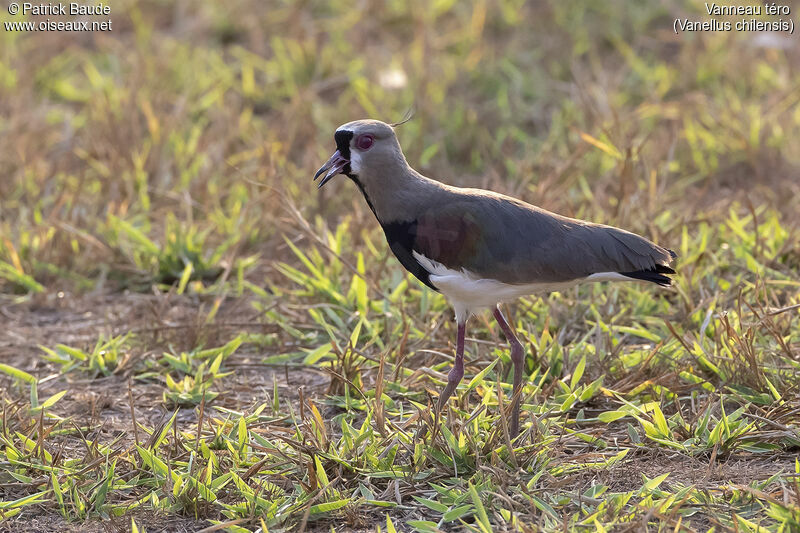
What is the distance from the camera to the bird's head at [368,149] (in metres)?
3.60

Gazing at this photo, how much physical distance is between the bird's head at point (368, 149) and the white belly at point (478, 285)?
340 millimetres

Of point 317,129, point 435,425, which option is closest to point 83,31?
point 317,129

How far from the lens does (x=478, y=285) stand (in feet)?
11.4

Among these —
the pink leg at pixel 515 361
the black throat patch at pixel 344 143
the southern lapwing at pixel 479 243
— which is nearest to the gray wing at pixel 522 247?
the southern lapwing at pixel 479 243

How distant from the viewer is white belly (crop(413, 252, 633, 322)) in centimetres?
346

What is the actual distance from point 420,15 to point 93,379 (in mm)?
4299

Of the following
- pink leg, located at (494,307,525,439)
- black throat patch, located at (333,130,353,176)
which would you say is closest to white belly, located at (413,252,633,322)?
pink leg, located at (494,307,525,439)

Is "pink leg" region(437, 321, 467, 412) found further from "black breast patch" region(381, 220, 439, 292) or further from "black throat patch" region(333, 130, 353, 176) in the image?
"black throat patch" region(333, 130, 353, 176)

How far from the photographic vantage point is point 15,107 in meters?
6.76

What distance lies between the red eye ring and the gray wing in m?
0.32

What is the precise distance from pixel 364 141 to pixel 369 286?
4.16 feet

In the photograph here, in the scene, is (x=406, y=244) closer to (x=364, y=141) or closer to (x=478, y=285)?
(x=478, y=285)

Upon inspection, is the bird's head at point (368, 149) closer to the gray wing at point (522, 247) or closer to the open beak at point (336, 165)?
the open beak at point (336, 165)

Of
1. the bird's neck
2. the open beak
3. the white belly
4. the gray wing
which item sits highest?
the open beak
